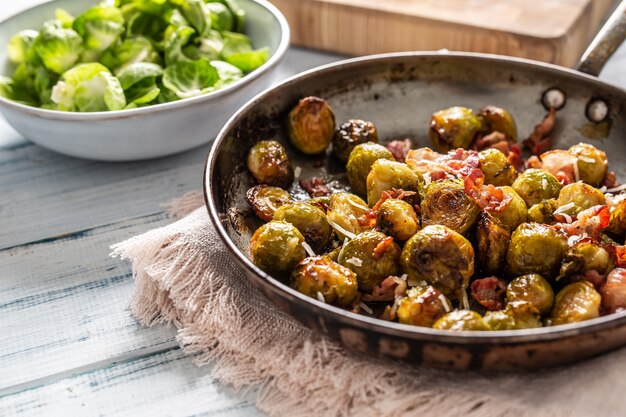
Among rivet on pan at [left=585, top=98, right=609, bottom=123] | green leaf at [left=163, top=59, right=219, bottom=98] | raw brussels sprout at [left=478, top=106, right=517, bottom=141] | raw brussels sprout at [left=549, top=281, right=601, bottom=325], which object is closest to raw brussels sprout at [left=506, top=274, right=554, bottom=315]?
raw brussels sprout at [left=549, top=281, right=601, bottom=325]

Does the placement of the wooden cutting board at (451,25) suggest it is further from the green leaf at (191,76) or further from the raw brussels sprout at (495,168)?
the raw brussels sprout at (495,168)

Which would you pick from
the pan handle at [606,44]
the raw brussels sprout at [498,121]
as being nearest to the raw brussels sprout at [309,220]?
the raw brussels sprout at [498,121]

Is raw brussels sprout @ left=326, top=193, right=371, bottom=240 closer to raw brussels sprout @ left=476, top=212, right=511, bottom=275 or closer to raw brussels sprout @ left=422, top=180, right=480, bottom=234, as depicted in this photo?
raw brussels sprout @ left=422, top=180, right=480, bottom=234

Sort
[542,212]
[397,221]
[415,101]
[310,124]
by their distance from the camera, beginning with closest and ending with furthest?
[397,221] → [542,212] → [310,124] → [415,101]

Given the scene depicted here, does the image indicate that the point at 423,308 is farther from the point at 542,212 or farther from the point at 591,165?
the point at 591,165

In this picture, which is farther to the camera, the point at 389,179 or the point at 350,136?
the point at 350,136

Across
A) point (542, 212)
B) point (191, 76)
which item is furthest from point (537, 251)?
point (191, 76)
